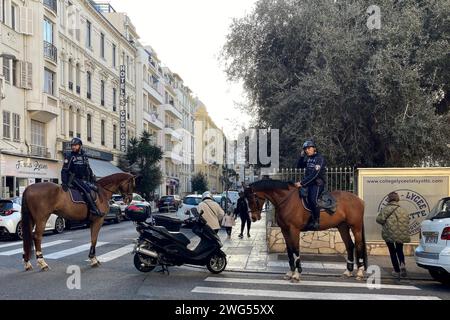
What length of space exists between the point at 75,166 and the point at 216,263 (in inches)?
144

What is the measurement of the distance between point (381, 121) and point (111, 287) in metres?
10.3

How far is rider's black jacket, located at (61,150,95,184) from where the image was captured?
10.3 m

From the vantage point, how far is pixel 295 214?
9492mm

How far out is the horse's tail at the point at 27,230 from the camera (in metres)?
9.92

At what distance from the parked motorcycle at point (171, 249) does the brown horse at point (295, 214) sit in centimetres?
111


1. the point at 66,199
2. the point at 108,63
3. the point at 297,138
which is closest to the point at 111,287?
the point at 66,199

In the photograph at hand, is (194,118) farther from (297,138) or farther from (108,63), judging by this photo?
(297,138)

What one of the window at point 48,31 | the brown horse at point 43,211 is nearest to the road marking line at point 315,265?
the brown horse at point 43,211

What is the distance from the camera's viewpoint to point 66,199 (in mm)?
10336

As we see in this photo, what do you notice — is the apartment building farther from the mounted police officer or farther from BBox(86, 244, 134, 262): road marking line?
the mounted police officer

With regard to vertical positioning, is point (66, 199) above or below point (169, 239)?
above

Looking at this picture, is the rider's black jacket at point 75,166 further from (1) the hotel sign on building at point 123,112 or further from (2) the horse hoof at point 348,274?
(1) the hotel sign on building at point 123,112

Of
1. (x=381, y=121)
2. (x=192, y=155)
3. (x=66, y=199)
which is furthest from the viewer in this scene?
(x=192, y=155)

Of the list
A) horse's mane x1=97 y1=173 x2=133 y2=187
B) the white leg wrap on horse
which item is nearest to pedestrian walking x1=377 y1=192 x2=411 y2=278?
the white leg wrap on horse
